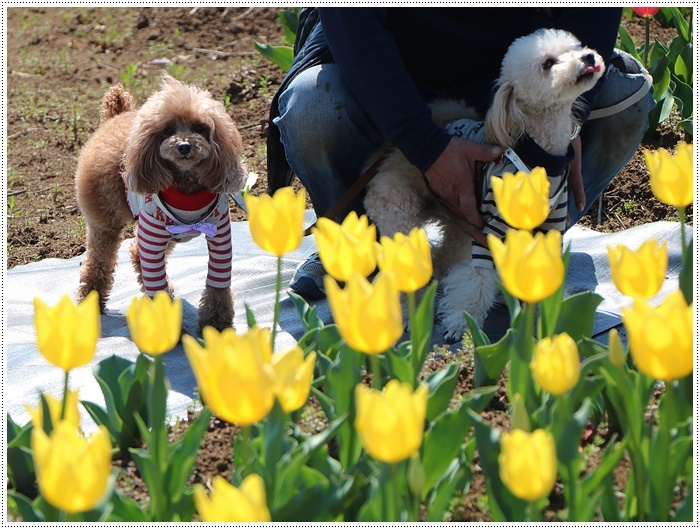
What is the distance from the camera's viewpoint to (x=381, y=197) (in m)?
2.96

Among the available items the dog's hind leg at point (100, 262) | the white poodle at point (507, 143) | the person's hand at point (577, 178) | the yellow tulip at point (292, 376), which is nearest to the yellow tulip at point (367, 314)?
the yellow tulip at point (292, 376)

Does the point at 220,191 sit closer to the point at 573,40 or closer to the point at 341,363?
the point at 573,40

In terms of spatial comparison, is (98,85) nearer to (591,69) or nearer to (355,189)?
(355,189)

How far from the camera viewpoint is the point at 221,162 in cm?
296

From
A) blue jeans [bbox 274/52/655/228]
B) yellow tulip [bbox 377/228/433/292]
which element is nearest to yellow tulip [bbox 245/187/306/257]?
yellow tulip [bbox 377/228/433/292]

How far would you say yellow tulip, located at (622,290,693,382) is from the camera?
43.3 inches

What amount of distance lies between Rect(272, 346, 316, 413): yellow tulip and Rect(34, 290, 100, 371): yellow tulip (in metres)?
0.25

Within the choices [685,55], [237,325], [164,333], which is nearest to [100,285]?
[237,325]

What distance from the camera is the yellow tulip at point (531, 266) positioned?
4.07ft

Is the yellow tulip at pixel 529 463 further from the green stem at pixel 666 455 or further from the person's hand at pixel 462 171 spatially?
the person's hand at pixel 462 171

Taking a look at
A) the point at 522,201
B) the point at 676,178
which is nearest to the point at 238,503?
the point at 522,201

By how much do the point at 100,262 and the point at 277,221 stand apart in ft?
6.71

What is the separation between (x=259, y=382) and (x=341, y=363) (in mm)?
553

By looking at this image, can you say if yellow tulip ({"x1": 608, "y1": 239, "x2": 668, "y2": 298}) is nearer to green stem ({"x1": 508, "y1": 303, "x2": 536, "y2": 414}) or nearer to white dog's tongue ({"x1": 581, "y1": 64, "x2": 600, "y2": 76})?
green stem ({"x1": 508, "y1": 303, "x2": 536, "y2": 414})
